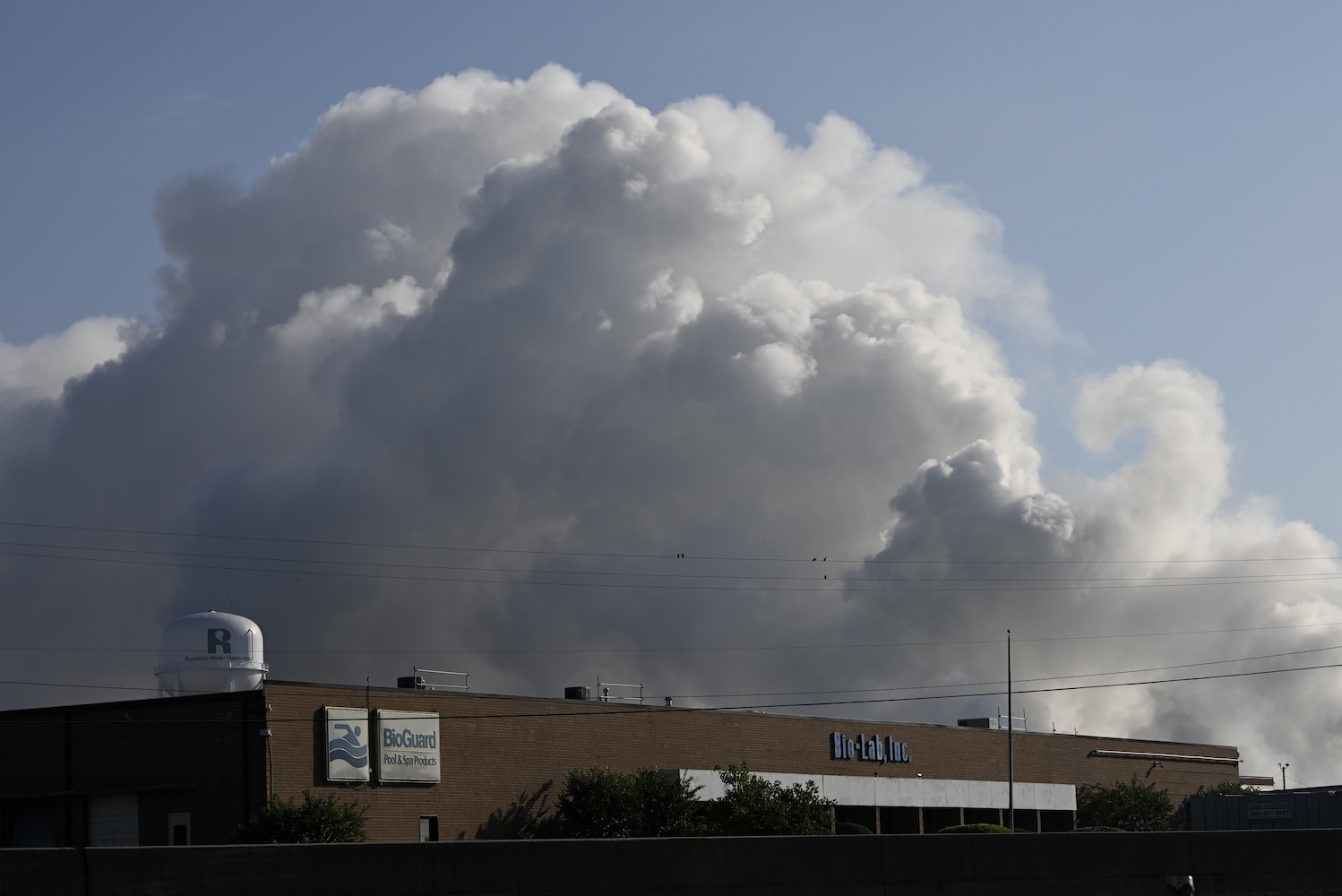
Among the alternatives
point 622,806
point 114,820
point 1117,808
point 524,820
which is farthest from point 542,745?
point 1117,808

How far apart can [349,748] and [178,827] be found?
5.03 meters

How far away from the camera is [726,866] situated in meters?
22.2

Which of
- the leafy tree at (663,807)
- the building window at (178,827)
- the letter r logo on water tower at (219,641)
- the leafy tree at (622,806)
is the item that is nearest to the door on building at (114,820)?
the building window at (178,827)

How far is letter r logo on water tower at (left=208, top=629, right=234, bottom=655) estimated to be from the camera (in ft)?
163

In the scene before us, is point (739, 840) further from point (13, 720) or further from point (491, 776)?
point (13, 720)

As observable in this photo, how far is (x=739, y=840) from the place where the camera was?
73.8 ft

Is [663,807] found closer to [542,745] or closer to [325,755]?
[542,745]

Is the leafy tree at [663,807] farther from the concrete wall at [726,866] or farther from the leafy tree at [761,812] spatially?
the concrete wall at [726,866]

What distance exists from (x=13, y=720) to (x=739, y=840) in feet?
102

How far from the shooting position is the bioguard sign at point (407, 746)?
4469 cm

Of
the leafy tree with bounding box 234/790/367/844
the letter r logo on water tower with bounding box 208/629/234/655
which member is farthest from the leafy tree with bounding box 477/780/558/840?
the letter r logo on water tower with bounding box 208/629/234/655

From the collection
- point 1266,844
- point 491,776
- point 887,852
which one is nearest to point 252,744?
point 491,776

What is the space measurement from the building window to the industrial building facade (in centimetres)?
5

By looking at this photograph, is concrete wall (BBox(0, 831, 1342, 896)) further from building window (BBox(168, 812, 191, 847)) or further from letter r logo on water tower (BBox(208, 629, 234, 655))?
letter r logo on water tower (BBox(208, 629, 234, 655))
